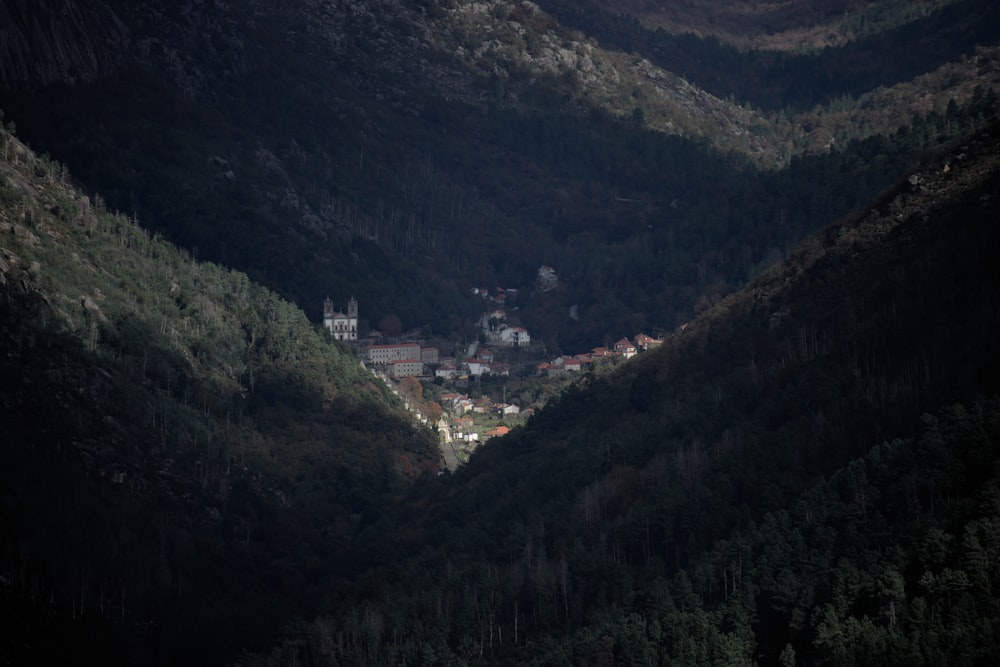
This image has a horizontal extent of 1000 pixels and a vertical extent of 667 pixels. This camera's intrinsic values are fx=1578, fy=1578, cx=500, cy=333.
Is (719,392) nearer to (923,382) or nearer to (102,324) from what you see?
(923,382)

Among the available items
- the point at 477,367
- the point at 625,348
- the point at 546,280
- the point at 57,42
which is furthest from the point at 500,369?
the point at 57,42

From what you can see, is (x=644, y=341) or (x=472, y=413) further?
(x=644, y=341)

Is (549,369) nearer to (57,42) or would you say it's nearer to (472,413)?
(472,413)

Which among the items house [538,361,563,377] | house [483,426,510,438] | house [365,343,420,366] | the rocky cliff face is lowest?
house [483,426,510,438]

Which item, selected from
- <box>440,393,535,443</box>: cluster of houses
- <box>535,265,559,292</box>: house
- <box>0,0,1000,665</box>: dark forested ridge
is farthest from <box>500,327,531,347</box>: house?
<box>0,0,1000,665</box>: dark forested ridge

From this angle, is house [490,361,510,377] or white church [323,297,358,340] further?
house [490,361,510,377]

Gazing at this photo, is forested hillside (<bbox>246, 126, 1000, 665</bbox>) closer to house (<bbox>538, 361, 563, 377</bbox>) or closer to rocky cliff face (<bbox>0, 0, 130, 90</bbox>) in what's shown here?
house (<bbox>538, 361, 563, 377</bbox>)

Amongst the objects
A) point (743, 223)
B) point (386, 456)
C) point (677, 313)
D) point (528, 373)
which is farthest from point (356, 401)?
point (743, 223)
